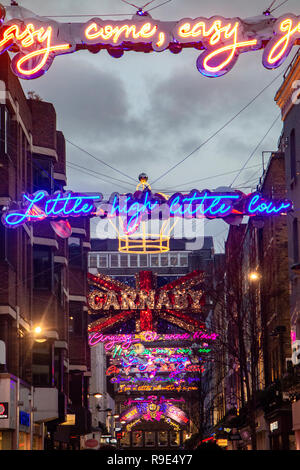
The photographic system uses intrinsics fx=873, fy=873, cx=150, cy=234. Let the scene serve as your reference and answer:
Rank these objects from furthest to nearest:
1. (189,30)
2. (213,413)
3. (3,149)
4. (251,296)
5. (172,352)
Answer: (213,413) < (172,352) < (251,296) < (3,149) < (189,30)

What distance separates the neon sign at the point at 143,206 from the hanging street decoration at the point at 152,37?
19.5ft

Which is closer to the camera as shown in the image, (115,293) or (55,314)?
Result: (55,314)

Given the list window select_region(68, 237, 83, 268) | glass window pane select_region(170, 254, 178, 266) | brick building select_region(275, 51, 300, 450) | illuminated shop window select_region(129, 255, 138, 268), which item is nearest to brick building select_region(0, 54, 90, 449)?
window select_region(68, 237, 83, 268)

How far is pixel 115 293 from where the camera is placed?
54.3 meters

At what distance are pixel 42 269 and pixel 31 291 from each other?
275 centimetres

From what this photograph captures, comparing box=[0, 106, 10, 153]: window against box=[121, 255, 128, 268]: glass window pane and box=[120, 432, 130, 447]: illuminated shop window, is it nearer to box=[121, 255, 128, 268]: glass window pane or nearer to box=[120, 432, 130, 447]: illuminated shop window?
box=[121, 255, 128, 268]: glass window pane

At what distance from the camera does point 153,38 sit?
23547 millimetres

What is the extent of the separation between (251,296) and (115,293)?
36.8 feet

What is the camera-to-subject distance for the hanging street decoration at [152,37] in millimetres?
23453

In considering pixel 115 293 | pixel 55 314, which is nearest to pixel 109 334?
pixel 115 293

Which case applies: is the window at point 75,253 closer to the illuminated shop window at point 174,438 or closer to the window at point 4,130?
the window at point 4,130

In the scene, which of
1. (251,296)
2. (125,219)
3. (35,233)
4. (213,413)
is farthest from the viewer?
(213,413)

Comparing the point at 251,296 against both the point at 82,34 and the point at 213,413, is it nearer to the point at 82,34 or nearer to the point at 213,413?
the point at 82,34

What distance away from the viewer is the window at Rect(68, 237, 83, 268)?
5794cm
